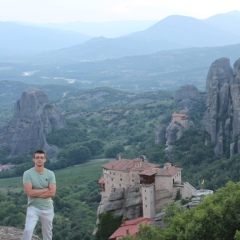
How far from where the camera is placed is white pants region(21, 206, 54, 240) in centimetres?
1350

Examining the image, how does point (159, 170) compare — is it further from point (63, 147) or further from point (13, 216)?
point (63, 147)

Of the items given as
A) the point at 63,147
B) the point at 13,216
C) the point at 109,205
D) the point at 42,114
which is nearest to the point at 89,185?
the point at 13,216

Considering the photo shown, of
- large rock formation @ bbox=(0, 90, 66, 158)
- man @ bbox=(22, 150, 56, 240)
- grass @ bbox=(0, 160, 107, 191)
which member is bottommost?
grass @ bbox=(0, 160, 107, 191)

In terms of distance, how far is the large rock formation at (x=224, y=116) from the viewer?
58.4 metres

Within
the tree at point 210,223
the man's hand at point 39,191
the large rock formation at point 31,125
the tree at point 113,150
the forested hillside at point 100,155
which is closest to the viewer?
the man's hand at point 39,191

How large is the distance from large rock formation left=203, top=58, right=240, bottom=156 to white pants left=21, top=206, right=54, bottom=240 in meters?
43.2

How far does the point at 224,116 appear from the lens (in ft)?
206

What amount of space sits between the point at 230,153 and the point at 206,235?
36.4 m

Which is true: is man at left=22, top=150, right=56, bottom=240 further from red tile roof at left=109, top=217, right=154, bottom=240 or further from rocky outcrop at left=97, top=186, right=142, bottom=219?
rocky outcrop at left=97, top=186, right=142, bottom=219

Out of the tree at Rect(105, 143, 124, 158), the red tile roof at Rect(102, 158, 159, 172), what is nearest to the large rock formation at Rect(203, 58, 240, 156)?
the red tile roof at Rect(102, 158, 159, 172)

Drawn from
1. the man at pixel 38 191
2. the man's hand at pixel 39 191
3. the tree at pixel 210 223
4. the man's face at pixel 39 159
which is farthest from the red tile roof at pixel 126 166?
the man's face at pixel 39 159

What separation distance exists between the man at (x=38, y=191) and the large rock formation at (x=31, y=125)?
74.7 meters

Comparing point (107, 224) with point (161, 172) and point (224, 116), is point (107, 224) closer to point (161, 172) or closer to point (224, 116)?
point (161, 172)

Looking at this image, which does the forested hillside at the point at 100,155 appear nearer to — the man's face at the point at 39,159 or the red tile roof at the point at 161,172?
the red tile roof at the point at 161,172
